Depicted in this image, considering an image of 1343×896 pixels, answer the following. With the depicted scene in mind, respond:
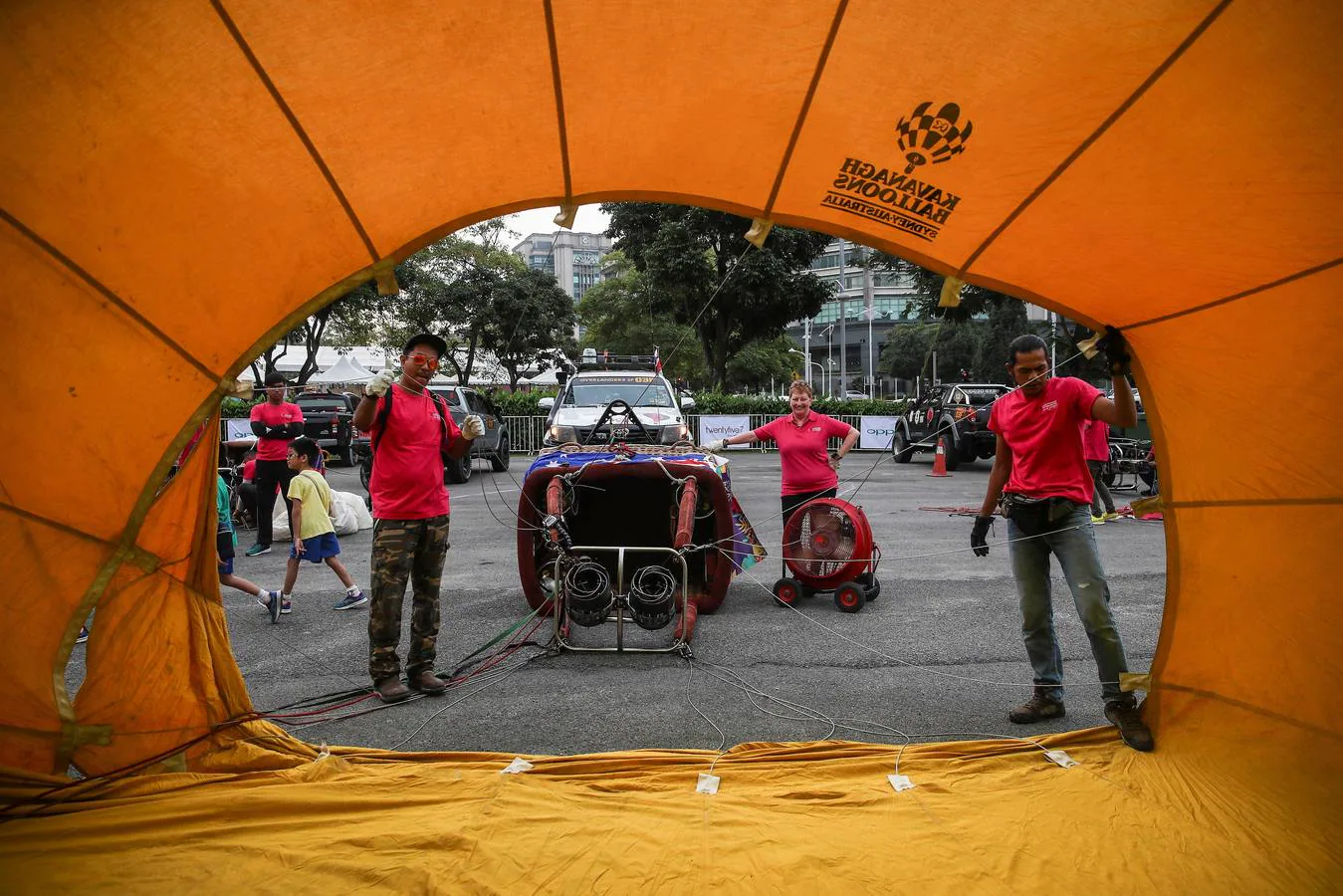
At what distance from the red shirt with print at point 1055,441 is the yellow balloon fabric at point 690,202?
0.53 meters

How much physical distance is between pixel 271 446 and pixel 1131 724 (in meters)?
8.46

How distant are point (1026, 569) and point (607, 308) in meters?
41.1

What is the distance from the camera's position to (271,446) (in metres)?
9.17

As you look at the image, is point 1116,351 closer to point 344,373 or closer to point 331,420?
point 331,420

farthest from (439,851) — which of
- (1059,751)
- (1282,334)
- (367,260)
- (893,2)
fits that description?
(1282,334)

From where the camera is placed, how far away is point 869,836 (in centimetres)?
314

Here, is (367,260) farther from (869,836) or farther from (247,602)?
(247,602)

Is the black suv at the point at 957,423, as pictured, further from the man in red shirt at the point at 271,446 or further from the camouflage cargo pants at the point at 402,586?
the camouflage cargo pants at the point at 402,586

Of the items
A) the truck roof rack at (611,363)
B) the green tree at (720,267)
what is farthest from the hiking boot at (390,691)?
the green tree at (720,267)

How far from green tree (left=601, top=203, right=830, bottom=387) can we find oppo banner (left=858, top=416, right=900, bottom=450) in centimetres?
400

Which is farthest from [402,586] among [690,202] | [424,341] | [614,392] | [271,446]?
[614,392]

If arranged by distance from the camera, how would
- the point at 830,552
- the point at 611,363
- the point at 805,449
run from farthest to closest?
the point at 611,363 < the point at 805,449 < the point at 830,552

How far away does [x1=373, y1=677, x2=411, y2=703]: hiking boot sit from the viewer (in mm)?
4895

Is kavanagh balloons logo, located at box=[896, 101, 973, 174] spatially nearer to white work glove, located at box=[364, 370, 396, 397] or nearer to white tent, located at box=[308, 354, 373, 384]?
white work glove, located at box=[364, 370, 396, 397]
